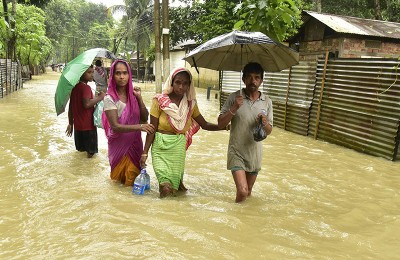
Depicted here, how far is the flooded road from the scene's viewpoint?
9.44 feet

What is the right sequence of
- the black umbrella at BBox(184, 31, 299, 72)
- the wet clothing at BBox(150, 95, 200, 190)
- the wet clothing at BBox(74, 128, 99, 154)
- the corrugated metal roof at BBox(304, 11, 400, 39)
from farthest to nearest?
the corrugated metal roof at BBox(304, 11, 400, 39), the wet clothing at BBox(74, 128, 99, 154), the wet clothing at BBox(150, 95, 200, 190), the black umbrella at BBox(184, 31, 299, 72)

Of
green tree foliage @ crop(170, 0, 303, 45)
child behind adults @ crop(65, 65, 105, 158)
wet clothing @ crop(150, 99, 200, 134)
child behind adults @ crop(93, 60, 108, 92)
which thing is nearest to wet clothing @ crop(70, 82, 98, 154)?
child behind adults @ crop(65, 65, 105, 158)

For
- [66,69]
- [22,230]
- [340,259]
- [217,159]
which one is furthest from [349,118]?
[22,230]

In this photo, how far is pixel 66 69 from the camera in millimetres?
5078

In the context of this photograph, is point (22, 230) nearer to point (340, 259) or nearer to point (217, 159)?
point (340, 259)

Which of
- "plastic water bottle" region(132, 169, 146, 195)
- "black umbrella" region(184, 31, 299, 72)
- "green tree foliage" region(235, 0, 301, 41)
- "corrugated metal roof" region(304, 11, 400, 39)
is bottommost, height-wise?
"plastic water bottle" region(132, 169, 146, 195)

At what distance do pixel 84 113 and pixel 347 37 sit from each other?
31.1ft

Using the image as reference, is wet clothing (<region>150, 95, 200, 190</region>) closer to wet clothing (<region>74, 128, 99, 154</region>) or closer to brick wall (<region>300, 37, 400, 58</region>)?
wet clothing (<region>74, 128, 99, 154</region>)

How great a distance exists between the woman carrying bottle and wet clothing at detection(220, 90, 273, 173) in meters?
0.25

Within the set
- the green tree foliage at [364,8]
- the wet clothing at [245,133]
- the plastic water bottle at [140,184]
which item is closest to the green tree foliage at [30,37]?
the green tree foliage at [364,8]

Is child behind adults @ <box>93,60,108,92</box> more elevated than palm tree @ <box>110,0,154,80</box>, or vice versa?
palm tree @ <box>110,0,154,80</box>

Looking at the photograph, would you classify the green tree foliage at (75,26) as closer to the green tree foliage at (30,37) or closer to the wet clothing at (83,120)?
the green tree foliage at (30,37)

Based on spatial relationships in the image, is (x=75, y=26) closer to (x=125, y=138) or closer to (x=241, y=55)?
(x=125, y=138)

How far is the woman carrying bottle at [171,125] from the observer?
360cm
